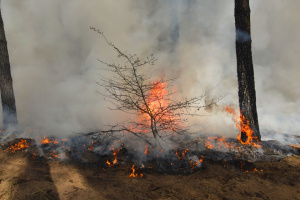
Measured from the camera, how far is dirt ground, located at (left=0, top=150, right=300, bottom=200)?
4.34 m

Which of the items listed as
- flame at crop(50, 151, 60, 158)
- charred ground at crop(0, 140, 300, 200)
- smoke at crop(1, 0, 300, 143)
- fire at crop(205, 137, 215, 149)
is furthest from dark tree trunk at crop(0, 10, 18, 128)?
fire at crop(205, 137, 215, 149)

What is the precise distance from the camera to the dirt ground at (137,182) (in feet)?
14.2

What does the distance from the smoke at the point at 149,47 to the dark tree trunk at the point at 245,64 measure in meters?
2.84

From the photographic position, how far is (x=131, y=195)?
438 centimetres

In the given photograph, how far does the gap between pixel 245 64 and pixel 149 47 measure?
742 centimetres

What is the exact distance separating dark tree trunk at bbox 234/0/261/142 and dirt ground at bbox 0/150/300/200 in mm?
1574

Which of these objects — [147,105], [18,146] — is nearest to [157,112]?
[147,105]

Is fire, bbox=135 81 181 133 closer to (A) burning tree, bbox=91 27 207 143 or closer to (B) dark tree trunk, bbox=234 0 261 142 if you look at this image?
(A) burning tree, bbox=91 27 207 143

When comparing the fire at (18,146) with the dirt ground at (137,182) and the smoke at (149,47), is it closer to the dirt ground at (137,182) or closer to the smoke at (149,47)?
the dirt ground at (137,182)

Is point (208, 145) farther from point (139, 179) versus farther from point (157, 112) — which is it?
point (139, 179)

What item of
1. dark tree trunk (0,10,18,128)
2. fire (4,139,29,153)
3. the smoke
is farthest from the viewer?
the smoke

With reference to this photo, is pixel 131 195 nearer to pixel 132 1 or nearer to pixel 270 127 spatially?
pixel 270 127

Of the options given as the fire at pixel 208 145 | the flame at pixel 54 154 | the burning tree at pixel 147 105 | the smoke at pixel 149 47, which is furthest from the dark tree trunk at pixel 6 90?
the fire at pixel 208 145

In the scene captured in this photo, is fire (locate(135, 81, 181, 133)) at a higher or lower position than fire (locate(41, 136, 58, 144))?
higher
